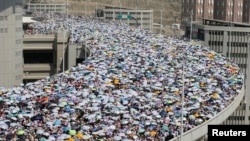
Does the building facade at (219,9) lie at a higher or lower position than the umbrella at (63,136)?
higher

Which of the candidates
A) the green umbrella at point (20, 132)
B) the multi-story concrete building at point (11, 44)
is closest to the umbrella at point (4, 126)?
the green umbrella at point (20, 132)

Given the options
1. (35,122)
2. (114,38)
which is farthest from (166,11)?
(35,122)

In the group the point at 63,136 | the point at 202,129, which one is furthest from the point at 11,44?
the point at 63,136

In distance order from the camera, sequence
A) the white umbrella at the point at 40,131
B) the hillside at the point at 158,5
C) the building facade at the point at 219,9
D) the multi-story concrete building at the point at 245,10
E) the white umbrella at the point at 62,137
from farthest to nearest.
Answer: the hillside at the point at 158,5 < the multi-story concrete building at the point at 245,10 < the building facade at the point at 219,9 < the white umbrella at the point at 40,131 < the white umbrella at the point at 62,137

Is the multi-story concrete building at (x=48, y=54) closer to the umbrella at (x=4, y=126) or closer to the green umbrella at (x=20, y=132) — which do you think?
the umbrella at (x=4, y=126)

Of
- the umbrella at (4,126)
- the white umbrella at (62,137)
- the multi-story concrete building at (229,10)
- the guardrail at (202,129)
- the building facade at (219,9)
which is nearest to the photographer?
the white umbrella at (62,137)

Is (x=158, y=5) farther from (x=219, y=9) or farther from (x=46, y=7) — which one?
(x=46, y=7)

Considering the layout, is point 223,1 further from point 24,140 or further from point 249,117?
point 24,140
